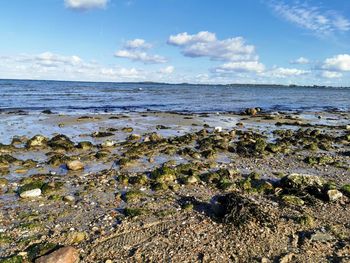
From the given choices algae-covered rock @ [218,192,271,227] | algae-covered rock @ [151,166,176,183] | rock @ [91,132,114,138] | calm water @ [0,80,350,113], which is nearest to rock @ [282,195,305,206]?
algae-covered rock @ [218,192,271,227]

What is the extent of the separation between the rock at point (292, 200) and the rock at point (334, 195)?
73 cm

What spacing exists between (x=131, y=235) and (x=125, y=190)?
3001 mm

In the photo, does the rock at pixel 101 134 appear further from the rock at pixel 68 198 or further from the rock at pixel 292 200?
the rock at pixel 292 200

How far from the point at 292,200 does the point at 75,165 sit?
6989 mm

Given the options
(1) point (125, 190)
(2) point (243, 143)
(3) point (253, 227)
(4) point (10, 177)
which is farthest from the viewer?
A: (2) point (243, 143)

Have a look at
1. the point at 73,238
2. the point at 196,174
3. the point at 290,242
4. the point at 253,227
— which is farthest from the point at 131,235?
the point at 196,174

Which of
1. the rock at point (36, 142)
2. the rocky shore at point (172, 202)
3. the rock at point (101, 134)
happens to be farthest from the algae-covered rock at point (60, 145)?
the rock at point (101, 134)

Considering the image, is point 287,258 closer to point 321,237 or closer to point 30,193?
point 321,237

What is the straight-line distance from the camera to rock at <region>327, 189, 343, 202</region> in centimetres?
934

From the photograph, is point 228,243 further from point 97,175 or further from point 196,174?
point 97,175

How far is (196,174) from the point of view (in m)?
11.6

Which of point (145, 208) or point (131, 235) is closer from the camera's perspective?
point (131, 235)

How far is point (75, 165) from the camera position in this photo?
12367mm

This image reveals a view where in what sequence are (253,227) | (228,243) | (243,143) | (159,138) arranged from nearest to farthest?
(228,243), (253,227), (243,143), (159,138)
